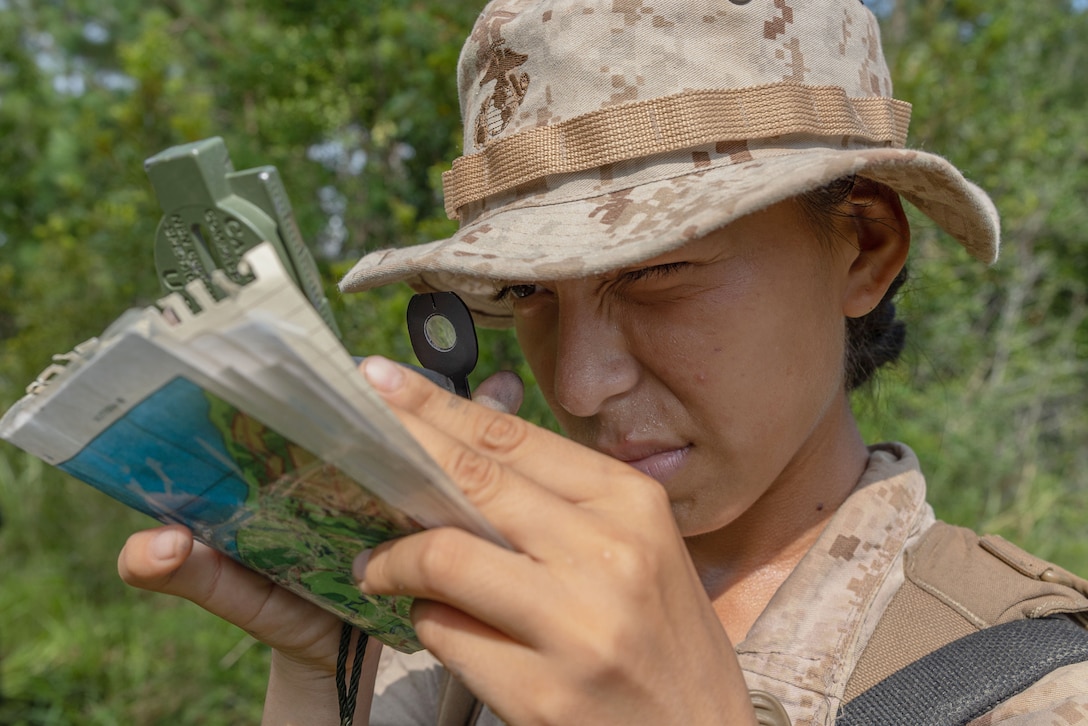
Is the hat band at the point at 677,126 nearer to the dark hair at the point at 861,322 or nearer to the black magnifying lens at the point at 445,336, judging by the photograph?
the dark hair at the point at 861,322

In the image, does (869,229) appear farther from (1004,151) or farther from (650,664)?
(1004,151)

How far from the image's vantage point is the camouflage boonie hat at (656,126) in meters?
1.38

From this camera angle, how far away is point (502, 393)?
1341mm

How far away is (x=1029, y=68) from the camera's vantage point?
7.97 m

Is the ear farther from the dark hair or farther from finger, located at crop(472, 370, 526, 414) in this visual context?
finger, located at crop(472, 370, 526, 414)

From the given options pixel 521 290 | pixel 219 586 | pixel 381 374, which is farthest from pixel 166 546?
pixel 521 290

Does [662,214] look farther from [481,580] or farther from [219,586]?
[219,586]

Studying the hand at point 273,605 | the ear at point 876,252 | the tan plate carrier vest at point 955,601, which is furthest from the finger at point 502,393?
the ear at point 876,252

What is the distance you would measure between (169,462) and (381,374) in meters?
0.28

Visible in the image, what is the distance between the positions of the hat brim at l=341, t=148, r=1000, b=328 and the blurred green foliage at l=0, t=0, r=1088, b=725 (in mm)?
1347

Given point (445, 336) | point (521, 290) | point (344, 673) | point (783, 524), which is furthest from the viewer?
point (783, 524)

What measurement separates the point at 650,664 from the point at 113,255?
707 cm

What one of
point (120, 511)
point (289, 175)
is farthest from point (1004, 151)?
point (120, 511)

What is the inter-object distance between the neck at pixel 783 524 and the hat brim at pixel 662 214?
1.62 feet
